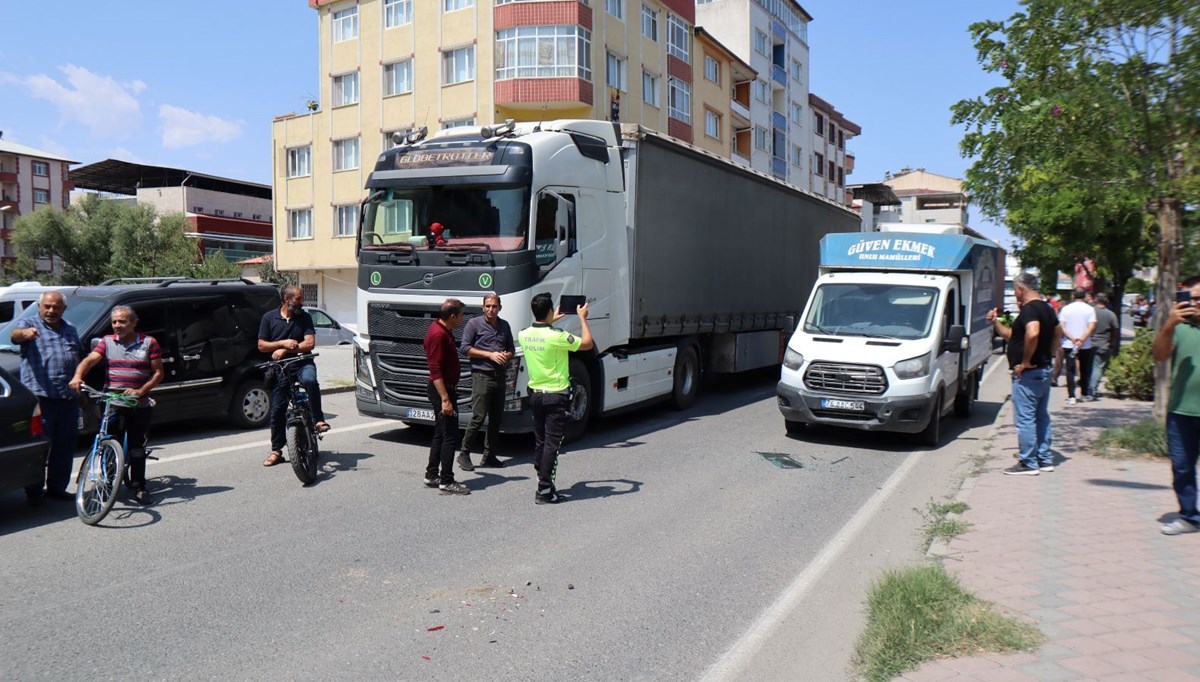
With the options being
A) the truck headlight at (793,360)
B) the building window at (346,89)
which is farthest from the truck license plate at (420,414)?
the building window at (346,89)

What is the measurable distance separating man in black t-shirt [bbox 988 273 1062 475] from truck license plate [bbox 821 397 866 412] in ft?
6.79

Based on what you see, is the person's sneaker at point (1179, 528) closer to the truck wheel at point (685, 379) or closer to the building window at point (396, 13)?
the truck wheel at point (685, 379)

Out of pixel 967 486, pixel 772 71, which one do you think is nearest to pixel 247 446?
pixel 967 486

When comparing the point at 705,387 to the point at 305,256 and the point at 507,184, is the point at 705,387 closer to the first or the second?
the point at 507,184

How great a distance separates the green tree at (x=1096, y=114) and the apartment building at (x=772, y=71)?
130 ft

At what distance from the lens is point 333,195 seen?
39.8 metres

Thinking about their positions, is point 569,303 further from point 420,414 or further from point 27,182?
point 27,182

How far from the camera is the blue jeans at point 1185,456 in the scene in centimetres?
636

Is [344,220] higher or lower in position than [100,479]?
higher

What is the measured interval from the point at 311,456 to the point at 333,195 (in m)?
33.5

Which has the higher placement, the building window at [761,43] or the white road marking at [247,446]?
the building window at [761,43]

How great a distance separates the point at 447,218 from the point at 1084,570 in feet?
23.6

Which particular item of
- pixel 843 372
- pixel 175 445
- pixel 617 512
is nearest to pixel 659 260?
pixel 843 372

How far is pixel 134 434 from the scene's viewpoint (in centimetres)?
758
